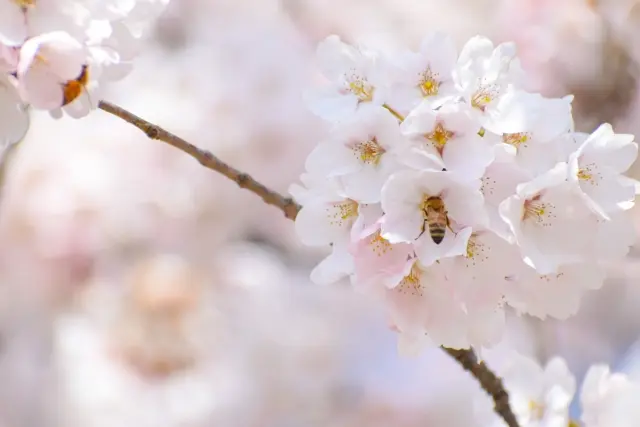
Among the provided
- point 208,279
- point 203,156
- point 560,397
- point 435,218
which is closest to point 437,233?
point 435,218

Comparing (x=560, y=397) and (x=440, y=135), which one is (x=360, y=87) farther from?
(x=560, y=397)

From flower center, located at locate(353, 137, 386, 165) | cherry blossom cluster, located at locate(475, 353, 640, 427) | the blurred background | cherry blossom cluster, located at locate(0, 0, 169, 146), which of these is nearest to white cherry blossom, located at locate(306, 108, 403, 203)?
flower center, located at locate(353, 137, 386, 165)

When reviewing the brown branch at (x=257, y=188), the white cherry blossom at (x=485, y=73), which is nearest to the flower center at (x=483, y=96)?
the white cherry blossom at (x=485, y=73)

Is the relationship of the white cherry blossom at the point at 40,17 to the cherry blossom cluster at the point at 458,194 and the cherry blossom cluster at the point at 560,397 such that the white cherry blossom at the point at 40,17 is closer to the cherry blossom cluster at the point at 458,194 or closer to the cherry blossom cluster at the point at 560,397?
the cherry blossom cluster at the point at 458,194

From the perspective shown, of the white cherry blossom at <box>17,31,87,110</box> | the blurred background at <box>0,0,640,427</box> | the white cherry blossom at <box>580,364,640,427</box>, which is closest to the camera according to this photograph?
the white cherry blossom at <box>17,31,87,110</box>

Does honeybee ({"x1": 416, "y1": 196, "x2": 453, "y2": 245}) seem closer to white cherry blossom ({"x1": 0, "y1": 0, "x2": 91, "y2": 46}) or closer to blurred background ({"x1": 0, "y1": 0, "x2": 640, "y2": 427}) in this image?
A: white cherry blossom ({"x1": 0, "y1": 0, "x2": 91, "y2": 46})

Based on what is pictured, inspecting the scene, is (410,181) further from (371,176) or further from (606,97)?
(606,97)

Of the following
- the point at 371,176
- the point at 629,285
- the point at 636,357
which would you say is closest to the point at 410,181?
the point at 371,176
